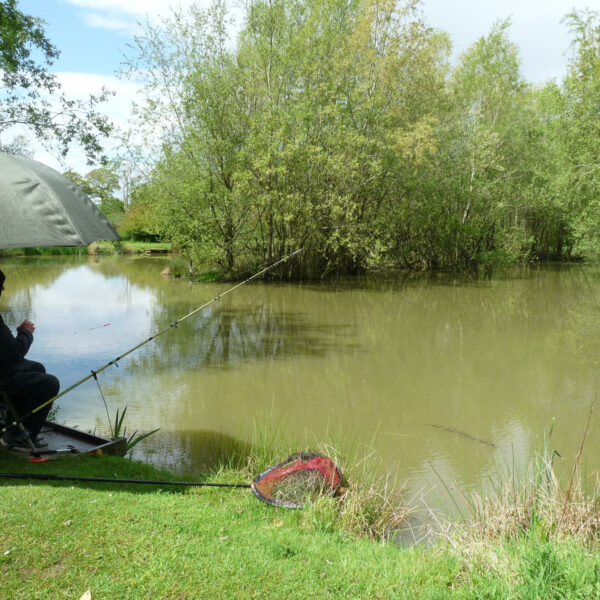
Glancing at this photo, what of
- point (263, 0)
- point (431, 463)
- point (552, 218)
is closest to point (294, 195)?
point (263, 0)

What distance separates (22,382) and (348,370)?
6.50 m

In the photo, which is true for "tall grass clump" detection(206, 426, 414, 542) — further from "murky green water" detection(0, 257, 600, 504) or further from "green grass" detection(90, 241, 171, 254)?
"green grass" detection(90, 241, 171, 254)

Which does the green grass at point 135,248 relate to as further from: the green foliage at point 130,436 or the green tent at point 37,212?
the green tent at point 37,212

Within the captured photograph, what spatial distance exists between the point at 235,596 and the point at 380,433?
14.1 feet

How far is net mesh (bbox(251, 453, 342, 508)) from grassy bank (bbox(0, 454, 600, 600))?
0.41 feet

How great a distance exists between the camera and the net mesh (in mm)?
4184

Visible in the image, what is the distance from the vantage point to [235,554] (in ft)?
10.7

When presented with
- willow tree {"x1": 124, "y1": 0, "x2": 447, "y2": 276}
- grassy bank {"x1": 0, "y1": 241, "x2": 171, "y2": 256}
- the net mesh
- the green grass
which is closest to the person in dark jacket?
the net mesh

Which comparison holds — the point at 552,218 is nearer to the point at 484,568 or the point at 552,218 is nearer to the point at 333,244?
the point at 333,244

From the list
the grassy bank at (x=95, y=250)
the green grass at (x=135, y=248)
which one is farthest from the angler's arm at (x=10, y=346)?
the green grass at (x=135, y=248)

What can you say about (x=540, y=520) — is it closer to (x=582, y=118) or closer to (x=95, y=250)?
(x=582, y=118)

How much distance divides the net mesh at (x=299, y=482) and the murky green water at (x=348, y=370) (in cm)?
136

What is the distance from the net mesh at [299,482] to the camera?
165 inches

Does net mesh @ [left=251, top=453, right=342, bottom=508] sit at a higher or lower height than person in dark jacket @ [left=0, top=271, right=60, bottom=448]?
lower
